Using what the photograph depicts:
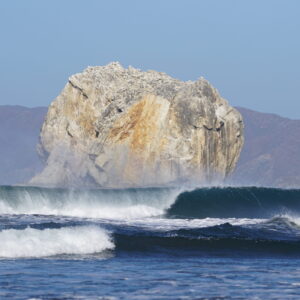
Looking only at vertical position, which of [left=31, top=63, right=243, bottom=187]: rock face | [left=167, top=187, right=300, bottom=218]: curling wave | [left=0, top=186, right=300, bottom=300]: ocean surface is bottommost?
[left=0, top=186, right=300, bottom=300]: ocean surface

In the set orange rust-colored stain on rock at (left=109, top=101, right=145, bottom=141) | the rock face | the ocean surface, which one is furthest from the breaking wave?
orange rust-colored stain on rock at (left=109, top=101, right=145, bottom=141)

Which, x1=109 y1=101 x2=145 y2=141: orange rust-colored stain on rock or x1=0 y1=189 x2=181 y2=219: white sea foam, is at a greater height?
x1=109 y1=101 x2=145 y2=141: orange rust-colored stain on rock

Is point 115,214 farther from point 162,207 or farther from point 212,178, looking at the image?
point 212,178

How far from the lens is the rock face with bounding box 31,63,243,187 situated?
104 metres

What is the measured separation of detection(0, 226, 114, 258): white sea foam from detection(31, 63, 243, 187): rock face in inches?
2602

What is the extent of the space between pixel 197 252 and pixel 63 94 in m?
78.9

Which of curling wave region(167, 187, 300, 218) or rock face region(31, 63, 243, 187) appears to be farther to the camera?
rock face region(31, 63, 243, 187)

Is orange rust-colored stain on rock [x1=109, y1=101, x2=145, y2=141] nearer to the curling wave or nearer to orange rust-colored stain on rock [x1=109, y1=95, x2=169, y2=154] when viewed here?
orange rust-colored stain on rock [x1=109, y1=95, x2=169, y2=154]

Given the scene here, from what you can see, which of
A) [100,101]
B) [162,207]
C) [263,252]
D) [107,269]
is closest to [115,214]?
[162,207]

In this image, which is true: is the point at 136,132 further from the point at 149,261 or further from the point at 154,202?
the point at 149,261

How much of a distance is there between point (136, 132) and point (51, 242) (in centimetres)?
7255

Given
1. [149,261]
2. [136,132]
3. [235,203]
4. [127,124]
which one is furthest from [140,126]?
[149,261]

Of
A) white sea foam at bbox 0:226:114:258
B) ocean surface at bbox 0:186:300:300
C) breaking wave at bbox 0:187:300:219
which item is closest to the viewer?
ocean surface at bbox 0:186:300:300

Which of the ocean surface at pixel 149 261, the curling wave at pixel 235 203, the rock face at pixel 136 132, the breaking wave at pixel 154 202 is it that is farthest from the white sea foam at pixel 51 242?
the rock face at pixel 136 132
